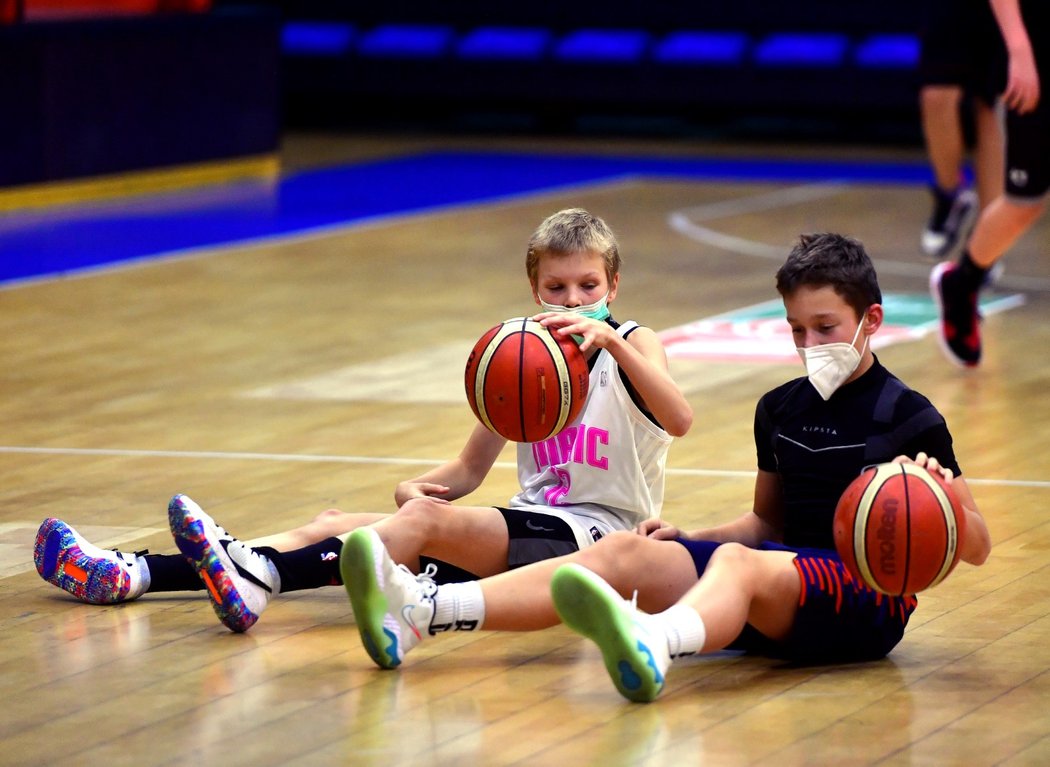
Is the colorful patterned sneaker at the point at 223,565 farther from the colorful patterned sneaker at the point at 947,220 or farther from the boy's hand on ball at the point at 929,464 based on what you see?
the colorful patterned sneaker at the point at 947,220

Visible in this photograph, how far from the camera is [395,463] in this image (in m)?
6.03

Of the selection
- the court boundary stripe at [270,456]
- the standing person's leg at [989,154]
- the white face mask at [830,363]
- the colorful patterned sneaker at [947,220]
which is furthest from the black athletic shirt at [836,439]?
the colorful patterned sneaker at [947,220]

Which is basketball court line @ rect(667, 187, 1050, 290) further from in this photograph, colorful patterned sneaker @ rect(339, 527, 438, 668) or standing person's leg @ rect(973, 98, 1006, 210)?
colorful patterned sneaker @ rect(339, 527, 438, 668)

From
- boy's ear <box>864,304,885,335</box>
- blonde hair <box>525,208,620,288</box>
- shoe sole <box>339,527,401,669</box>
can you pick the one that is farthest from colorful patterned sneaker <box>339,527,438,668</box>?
boy's ear <box>864,304,885,335</box>

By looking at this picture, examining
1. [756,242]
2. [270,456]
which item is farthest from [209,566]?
[756,242]

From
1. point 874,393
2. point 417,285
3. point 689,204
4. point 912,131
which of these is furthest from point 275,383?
point 912,131

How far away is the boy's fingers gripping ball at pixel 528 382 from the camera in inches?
161

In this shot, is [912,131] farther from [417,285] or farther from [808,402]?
[808,402]

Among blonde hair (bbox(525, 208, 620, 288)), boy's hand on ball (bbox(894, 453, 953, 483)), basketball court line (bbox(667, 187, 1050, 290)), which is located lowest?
basketball court line (bbox(667, 187, 1050, 290))

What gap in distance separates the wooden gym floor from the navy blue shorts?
57 mm

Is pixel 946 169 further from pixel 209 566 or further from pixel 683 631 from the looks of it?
pixel 683 631

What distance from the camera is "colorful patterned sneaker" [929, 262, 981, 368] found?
7461mm

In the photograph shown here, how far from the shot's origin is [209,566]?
161 inches

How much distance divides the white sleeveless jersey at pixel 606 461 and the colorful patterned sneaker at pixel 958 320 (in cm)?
345
